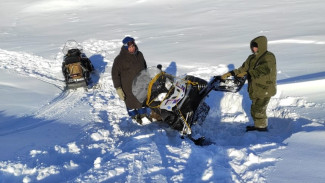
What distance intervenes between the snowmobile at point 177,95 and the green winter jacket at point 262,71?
360mm

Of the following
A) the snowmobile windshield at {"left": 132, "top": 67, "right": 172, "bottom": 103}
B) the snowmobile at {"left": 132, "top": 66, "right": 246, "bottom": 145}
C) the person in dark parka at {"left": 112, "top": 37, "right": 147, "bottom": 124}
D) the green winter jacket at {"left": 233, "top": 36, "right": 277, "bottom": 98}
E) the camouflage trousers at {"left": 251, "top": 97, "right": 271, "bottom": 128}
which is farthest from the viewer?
the person in dark parka at {"left": 112, "top": 37, "right": 147, "bottom": 124}

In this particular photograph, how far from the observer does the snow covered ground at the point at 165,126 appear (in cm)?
404

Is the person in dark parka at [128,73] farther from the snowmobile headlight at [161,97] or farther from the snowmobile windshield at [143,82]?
the snowmobile headlight at [161,97]

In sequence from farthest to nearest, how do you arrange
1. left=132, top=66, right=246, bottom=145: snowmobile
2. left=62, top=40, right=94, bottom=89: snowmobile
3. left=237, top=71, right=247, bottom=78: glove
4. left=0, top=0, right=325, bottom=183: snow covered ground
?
left=62, top=40, right=94, bottom=89: snowmobile < left=237, top=71, right=247, bottom=78: glove < left=132, top=66, right=246, bottom=145: snowmobile < left=0, top=0, right=325, bottom=183: snow covered ground

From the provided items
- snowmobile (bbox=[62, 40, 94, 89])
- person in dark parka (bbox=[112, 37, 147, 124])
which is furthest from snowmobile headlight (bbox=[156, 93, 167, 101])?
snowmobile (bbox=[62, 40, 94, 89])

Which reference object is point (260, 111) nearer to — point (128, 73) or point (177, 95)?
point (177, 95)

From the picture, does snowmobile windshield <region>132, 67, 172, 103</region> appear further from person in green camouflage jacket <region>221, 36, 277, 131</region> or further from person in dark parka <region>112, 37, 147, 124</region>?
person in green camouflage jacket <region>221, 36, 277, 131</region>

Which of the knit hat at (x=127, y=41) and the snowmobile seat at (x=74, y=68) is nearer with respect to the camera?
the knit hat at (x=127, y=41)

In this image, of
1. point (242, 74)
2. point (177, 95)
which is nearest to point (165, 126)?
point (177, 95)

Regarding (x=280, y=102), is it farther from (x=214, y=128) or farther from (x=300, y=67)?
(x=300, y=67)

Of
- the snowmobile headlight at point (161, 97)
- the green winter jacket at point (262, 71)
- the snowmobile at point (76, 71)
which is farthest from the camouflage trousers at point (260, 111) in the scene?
the snowmobile at point (76, 71)

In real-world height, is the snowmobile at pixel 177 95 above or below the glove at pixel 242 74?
below

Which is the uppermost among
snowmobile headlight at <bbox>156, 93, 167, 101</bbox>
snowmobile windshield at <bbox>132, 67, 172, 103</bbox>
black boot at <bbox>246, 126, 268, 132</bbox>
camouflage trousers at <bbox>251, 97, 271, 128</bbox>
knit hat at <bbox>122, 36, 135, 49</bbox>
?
knit hat at <bbox>122, 36, 135, 49</bbox>

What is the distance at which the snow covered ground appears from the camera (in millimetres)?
4035
